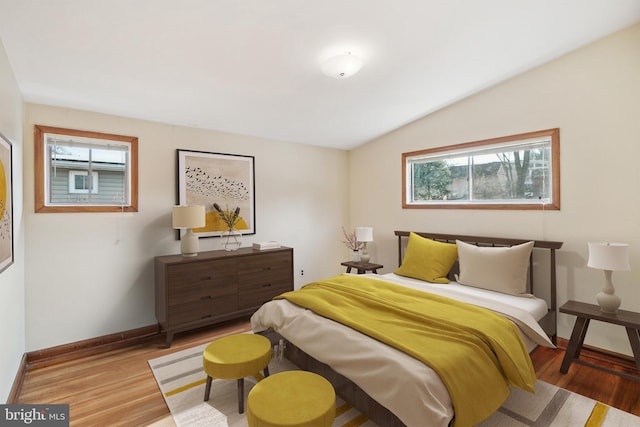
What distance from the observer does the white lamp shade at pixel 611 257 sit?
2.36 m

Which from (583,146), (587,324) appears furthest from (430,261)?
(583,146)

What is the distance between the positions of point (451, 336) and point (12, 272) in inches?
118

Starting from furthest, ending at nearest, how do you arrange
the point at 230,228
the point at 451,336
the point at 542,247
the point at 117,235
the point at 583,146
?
1. the point at 230,228
2. the point at 117,235
3. the point at 542,247
4. the point at 583,146
5. the point at 451,336

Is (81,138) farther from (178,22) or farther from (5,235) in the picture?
(178,22)

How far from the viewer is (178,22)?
Result: 2027 millimetres

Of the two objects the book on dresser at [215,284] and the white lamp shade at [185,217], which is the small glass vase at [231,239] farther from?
the white lamp shade at [185,217]

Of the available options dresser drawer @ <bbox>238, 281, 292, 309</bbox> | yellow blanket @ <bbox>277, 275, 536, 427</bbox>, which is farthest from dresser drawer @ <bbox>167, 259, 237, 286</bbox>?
yellow blanket @ <bbox>277, 275, 536, 427</bbox>

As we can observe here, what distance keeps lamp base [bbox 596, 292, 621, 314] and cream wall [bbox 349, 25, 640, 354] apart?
1.32ft

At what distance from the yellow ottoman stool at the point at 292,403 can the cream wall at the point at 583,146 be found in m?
2.64

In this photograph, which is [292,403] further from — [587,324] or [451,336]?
[587,324]

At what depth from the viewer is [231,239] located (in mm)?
3941

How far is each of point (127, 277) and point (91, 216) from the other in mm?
693

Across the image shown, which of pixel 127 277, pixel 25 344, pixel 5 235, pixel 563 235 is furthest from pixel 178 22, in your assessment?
pixel 563 235

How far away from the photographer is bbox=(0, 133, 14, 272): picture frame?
1.87 m
